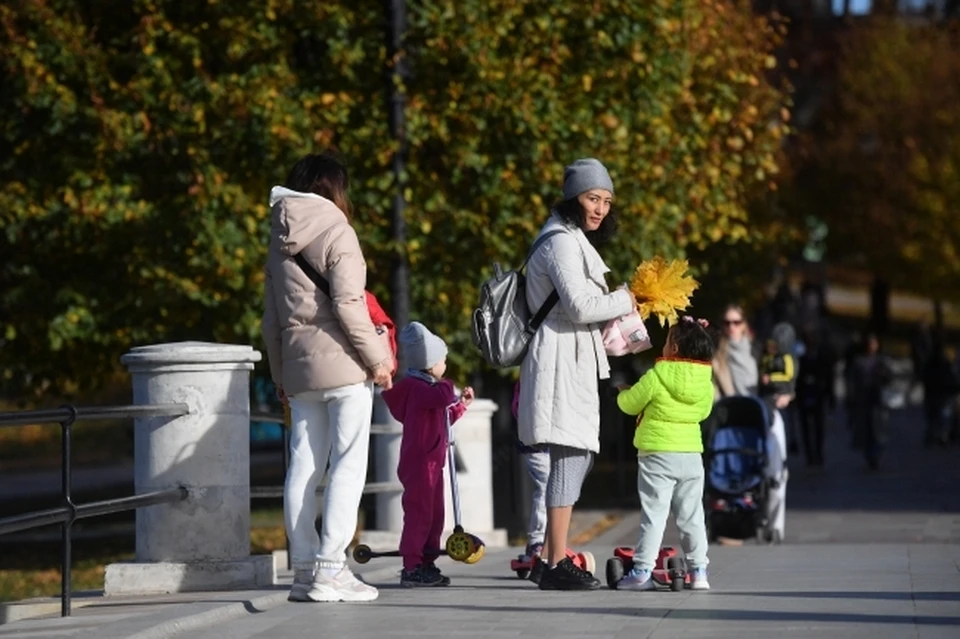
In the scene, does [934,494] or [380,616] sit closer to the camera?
[380,616]

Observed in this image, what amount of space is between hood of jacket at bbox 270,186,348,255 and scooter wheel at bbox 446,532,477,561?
1.85m

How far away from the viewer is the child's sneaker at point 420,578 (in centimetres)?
1075

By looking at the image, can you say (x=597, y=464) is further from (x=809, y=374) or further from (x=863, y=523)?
(x=863, y=523)

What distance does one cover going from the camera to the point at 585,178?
999cm

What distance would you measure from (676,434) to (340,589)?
73.4 inches

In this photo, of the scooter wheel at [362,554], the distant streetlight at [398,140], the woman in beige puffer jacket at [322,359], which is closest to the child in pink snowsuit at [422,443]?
the scooter wheel at [362,554]

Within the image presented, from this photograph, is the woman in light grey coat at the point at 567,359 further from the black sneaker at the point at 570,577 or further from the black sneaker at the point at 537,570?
the black sneaker at the point at 537,570

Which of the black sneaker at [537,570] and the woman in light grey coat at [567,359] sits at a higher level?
the woman in light grey coat at [567,359]

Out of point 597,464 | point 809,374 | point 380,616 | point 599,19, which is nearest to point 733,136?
point 599,19

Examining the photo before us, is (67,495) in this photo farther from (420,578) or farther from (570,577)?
(570,577)

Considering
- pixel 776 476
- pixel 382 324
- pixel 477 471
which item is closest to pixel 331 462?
pixel 382 324

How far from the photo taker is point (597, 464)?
30.7m

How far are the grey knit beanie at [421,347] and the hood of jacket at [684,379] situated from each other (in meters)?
1.07

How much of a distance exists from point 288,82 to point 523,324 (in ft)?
29.4
